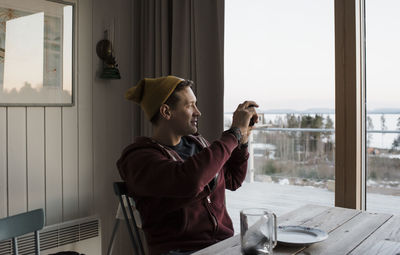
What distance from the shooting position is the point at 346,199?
2266mm

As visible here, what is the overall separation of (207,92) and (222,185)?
0.88 m

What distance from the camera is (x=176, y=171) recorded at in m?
1.57

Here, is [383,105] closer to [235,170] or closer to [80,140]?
[235,170]

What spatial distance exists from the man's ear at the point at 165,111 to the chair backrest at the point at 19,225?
64cm

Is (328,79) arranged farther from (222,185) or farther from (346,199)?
(222,185)

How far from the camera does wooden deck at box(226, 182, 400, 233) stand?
2.45 metres

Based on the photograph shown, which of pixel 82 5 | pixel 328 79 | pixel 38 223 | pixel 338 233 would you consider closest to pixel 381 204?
pixel 328 79

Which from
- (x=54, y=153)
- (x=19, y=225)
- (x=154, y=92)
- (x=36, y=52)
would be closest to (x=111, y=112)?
(x=54, y=153)

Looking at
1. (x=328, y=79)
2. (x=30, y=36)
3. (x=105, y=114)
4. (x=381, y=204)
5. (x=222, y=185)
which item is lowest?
(x=381, y=204)

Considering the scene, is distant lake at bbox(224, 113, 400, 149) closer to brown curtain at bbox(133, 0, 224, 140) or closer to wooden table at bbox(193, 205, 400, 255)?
wooden table at bbox(193, 205, 400, 255)

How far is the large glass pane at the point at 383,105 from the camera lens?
7.11 ft

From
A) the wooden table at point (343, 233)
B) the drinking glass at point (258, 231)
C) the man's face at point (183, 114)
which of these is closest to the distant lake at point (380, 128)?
the wooden table at point (343, 233)

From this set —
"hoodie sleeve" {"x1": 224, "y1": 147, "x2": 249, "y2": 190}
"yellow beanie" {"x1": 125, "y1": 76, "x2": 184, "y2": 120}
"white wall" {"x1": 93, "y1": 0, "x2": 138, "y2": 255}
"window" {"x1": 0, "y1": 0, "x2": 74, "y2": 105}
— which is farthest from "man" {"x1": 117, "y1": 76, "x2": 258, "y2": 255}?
"white wall" {"x1": 93, "y1": 0, "x2": 138, "y2": 255}

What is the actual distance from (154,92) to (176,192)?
48 cm
